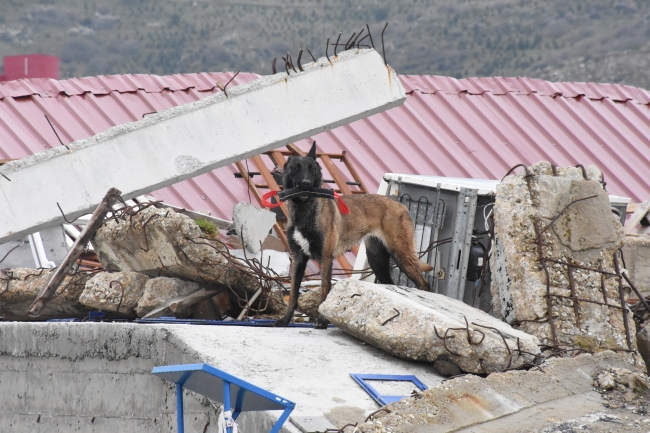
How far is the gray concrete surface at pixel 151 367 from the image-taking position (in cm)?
550

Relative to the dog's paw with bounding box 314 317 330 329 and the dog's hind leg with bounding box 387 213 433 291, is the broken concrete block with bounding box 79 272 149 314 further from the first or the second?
the dog's hind leg with bounding box 387 213 433 291

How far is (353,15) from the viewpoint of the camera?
237 feet

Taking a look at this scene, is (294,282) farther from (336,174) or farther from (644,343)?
(336,174)

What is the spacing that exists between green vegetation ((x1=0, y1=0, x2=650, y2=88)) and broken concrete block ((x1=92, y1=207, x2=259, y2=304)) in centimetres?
5175

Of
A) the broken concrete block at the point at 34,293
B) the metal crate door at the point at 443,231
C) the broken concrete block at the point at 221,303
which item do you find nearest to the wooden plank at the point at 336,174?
the metal crate door at the point at 443,231

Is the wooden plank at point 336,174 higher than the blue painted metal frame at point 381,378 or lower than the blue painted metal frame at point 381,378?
higher

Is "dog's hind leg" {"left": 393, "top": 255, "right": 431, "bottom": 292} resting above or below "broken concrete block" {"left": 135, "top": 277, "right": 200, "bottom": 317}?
above

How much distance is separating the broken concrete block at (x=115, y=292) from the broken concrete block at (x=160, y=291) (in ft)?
0.27

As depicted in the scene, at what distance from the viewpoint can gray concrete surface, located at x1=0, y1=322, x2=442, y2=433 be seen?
550 centimetres

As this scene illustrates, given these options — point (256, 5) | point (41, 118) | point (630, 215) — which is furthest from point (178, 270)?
point (256, 5)

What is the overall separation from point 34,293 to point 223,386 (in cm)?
519

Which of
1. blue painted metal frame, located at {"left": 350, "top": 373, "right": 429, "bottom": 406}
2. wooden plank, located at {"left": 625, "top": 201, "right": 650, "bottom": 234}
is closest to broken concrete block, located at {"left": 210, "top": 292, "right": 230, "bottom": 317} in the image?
blue painted metal frame, located at {"left": 350, "top": 373, "right": 429, "bottom": 406}

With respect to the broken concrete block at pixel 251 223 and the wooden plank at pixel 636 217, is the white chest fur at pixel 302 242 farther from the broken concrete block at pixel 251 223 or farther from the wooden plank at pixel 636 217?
the wooden plank at pixel 636 217

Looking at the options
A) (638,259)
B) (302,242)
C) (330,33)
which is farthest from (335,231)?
(330,33)
